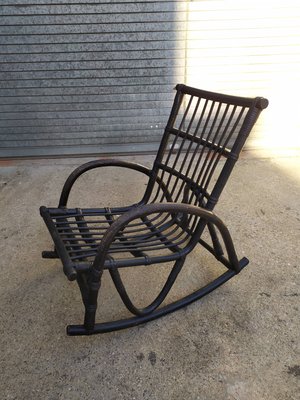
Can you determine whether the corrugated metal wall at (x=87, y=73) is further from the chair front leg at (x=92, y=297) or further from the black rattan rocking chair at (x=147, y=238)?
the chair front leg at (x=92, y=297)

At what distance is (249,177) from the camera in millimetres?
2664

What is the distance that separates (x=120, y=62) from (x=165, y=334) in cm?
221

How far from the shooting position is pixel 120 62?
2.68 metres

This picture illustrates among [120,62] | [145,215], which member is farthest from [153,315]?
[120,62]

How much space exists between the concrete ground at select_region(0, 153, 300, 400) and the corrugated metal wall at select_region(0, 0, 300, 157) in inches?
47.7

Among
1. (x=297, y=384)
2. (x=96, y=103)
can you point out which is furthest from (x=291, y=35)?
(x=297, y=384)

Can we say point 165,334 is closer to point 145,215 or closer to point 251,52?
point 145,215

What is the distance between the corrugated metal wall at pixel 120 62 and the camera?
2.52m

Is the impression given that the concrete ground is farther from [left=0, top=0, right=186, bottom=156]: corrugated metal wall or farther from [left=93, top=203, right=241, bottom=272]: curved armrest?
[left=0, top=0, right=186, bottom=156]: corrugated metal wall

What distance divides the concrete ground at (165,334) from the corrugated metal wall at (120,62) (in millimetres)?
1212

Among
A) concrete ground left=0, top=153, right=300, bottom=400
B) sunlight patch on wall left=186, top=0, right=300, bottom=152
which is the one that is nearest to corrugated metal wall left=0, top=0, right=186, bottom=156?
sunlight patch on wall left=186, top=0, right=300, bottom=152

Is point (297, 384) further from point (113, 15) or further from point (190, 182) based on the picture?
point (113, 15)

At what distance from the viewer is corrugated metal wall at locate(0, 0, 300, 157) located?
8.26 ft

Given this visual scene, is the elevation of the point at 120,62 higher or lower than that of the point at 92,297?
higher
